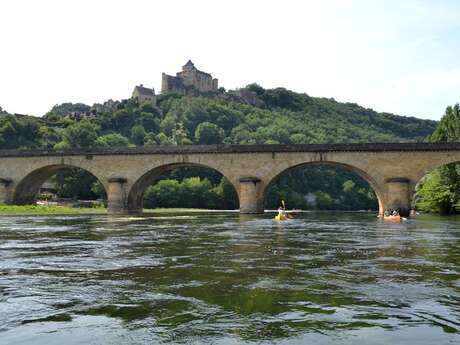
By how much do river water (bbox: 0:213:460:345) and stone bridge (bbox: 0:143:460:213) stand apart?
29.8 metres

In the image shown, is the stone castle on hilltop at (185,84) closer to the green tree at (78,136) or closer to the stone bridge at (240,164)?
the green tree at (78,136)

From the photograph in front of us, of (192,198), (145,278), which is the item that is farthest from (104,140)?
(145,278)

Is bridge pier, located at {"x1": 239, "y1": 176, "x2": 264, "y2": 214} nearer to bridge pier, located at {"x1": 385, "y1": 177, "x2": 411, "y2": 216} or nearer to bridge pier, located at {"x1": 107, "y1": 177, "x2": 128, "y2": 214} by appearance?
bridge pier, located at {"x1": 385, "y1": 177, "x2": 411, "y2": 216}

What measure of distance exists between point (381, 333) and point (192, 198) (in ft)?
249

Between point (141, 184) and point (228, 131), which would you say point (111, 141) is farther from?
point (141, 184)

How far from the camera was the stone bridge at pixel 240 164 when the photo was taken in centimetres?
4600

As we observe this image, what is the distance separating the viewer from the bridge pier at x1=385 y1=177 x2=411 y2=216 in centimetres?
4556

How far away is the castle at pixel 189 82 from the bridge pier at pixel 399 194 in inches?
5527

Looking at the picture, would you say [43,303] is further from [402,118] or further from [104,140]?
[402,118]

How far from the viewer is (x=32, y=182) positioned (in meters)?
62.6

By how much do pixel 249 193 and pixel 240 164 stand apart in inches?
122

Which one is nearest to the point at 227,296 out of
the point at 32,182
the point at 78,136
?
the point at 32,182

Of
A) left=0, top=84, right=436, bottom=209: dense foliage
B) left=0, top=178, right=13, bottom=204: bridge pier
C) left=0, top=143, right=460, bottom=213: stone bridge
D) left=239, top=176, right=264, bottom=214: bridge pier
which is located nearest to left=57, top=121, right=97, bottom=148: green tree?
→ left=0, top=84, right=436, bottom=209: dense foliage

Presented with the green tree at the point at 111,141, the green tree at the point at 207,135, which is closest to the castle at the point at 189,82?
the green tree at the point at 207,135
